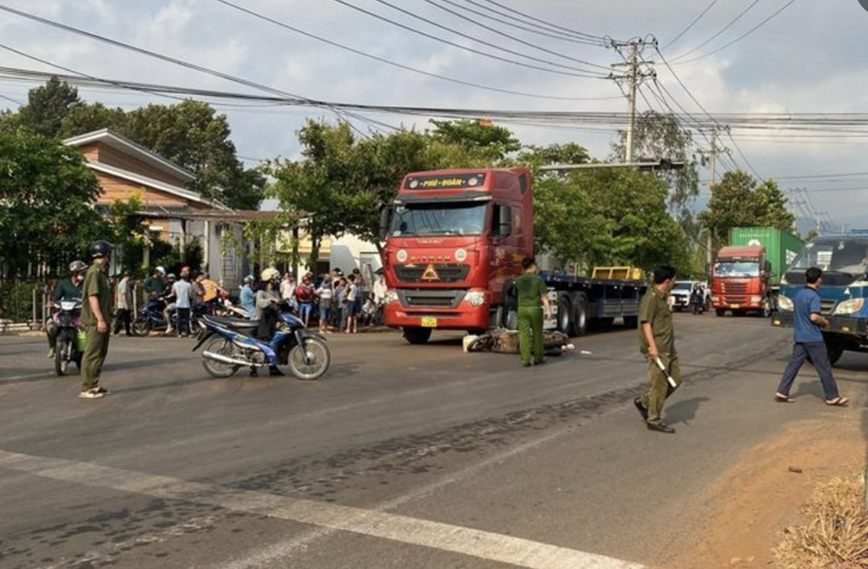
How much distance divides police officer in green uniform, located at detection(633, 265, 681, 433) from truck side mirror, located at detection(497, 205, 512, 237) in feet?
27.6

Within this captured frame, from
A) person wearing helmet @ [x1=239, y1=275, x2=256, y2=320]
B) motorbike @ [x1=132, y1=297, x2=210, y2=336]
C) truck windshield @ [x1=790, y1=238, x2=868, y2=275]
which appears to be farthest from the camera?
motorbike @ [x1=132, y1=297, x2=210, y2=336]

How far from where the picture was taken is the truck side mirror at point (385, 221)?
1794 centimetres

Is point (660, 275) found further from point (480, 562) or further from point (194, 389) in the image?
point (194, 389)

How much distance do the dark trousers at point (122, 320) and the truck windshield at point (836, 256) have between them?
49.5 feet

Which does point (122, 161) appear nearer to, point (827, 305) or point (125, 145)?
point (125, 145)

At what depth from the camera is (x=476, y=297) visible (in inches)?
660

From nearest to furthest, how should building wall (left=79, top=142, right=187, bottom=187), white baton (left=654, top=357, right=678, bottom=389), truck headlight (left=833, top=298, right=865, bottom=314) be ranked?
1. white baton (left=654, top=357, right=678, bottom=389)
2. truck headlight (left=833, top=298, right=865, bottom=314)
3. building wall (left=79, top=142, right=187, bottom=187)

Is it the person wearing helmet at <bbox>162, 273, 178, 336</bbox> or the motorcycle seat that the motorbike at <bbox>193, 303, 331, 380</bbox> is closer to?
the motorcycle seat

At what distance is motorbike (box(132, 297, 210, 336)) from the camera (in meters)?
21.0

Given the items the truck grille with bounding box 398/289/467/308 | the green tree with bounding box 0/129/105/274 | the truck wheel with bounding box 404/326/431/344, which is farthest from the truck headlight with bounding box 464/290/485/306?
the green tree with bounding box 0/129/105/274

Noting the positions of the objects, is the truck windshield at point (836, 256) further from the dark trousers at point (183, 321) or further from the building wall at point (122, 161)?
the building wall at point (122, 161)


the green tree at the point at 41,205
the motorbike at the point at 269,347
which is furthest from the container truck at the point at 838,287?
the green tree at the point at 41,205

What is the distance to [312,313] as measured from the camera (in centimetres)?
2447

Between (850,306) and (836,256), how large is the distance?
1877 mm
